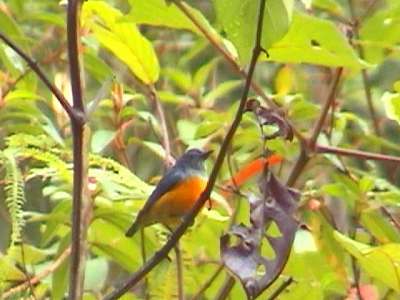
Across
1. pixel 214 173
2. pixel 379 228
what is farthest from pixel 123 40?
pixel 214 173

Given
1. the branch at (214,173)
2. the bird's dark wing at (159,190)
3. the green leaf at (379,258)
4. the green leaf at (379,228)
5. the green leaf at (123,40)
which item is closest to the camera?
the branch at (214,173)

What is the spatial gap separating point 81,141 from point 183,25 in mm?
273

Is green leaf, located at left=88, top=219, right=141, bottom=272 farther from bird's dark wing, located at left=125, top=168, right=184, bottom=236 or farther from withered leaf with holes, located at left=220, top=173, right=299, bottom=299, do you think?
withered leaf with holes, located at left=220, top=173, right=299, bottom=299

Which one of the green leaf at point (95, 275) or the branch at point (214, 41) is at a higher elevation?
the branch at point (214, 41)

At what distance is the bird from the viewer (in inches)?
43.8

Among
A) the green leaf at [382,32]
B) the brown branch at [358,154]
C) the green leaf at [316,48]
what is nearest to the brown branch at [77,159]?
the green leaf at [316,48]

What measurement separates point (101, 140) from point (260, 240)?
0.67 meters

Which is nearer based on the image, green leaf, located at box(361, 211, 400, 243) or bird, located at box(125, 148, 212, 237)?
bird, located at box(125, 148, 212, 237)

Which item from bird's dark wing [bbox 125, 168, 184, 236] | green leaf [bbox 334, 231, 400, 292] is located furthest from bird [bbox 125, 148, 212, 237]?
green leaf [bbox 334, 231, 400, 292]

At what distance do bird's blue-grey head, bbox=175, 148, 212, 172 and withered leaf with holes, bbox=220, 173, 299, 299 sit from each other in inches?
12.2

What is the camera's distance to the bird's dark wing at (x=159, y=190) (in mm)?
1093

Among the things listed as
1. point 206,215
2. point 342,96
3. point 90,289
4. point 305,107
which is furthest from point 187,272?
point 342,96

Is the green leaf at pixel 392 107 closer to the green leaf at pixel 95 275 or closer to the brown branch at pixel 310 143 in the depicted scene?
the brown branch at pixel 310 143

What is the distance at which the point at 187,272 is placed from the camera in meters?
1.25
